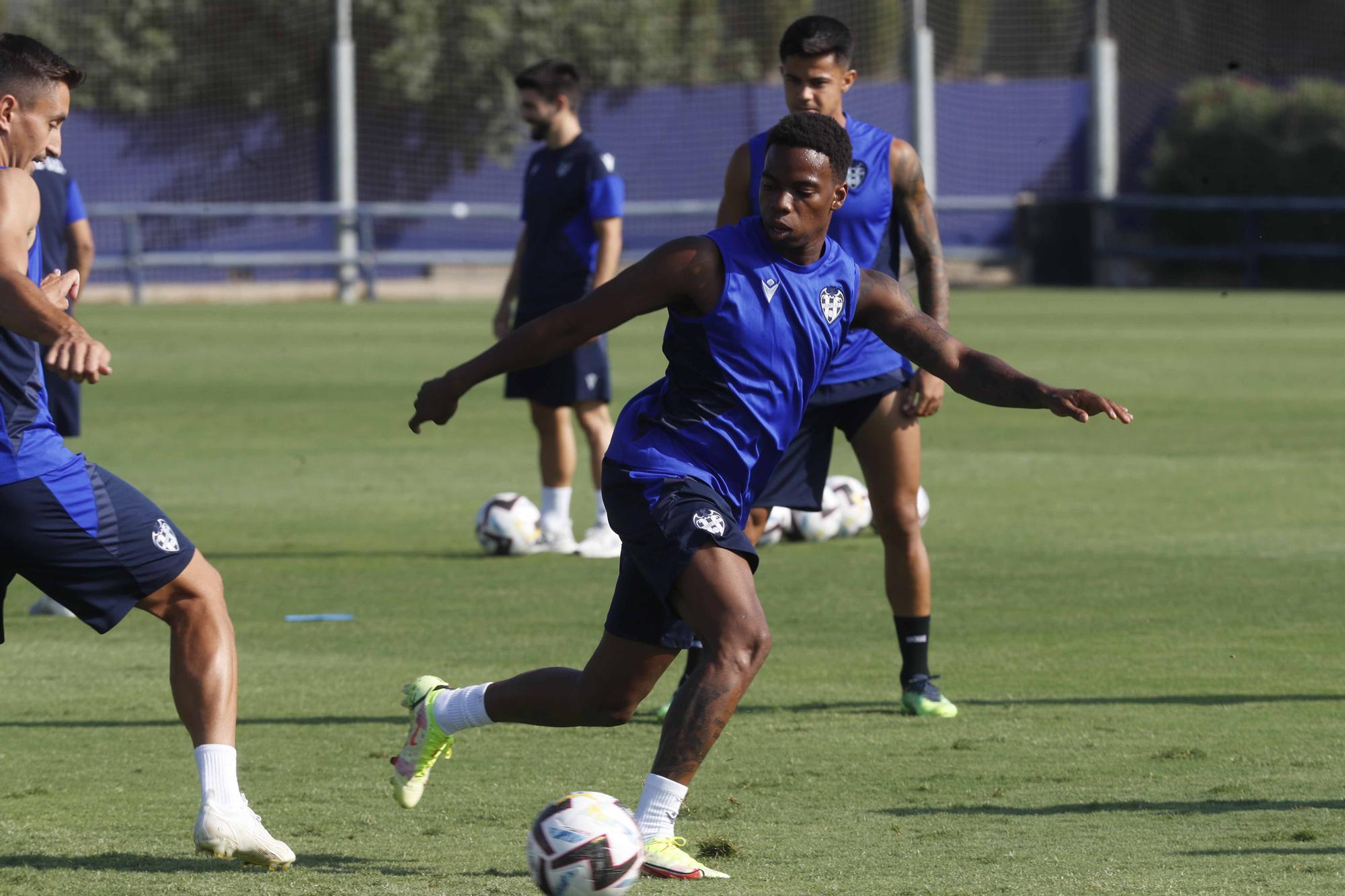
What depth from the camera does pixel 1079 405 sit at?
4676 millimetres

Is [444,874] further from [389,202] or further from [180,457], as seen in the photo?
[389,202]

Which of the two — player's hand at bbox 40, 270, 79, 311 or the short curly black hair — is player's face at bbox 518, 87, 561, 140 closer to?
the short curly black hair

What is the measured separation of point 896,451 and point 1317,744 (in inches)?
66.7

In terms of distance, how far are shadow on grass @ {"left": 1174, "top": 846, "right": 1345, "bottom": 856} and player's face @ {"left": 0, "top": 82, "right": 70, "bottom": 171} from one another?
333 centimetres

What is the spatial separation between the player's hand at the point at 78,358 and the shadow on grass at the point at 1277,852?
283cm

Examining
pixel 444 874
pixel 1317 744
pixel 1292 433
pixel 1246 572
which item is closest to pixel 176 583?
pixel 444 874

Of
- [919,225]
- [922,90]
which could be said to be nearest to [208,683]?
[919,225]

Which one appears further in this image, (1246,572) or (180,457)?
(180,457)

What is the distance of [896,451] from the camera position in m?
6.70

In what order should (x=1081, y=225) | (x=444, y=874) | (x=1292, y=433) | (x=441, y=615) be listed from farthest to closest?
(x=1081, y=225)
(x=1292, y=433)
(x=441, y=615)
(x=444, y=874)

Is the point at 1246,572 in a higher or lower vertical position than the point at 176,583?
lower

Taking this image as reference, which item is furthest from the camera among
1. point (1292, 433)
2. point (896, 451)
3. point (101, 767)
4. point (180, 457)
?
point (1292, 433)

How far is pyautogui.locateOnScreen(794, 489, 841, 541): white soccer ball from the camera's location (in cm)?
1060

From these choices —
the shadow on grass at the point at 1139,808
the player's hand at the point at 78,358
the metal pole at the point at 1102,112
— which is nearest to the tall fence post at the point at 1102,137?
the metal pole at the point at 1102,112
